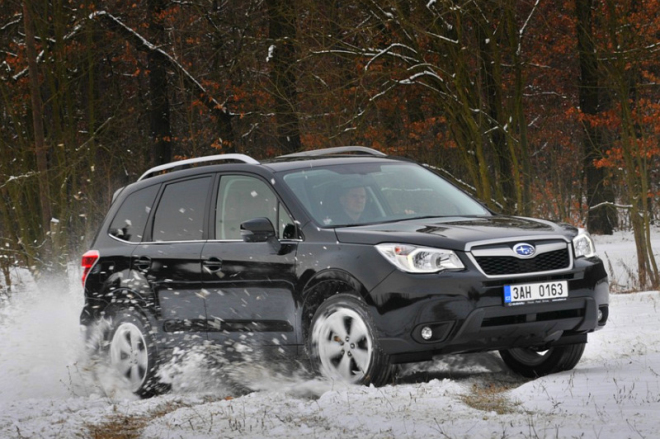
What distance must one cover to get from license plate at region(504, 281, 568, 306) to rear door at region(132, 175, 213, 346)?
2562 mm

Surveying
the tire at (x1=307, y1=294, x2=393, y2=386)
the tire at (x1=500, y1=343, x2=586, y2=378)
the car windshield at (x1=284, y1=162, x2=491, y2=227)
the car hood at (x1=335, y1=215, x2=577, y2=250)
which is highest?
the car windshield at (x1=284, y1=162, x2=491, y2=227)

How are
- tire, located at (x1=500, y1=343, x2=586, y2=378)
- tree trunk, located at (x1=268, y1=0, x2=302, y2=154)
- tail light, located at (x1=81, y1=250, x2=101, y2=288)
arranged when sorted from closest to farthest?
tire, located at (x1=500, y1=343, x2=586, y2=378), tail light, located at (x1=81, y1=250, x2=101, y2=288), tree trunk, located at (x1=268, y1=0, x2=302, y2=154)

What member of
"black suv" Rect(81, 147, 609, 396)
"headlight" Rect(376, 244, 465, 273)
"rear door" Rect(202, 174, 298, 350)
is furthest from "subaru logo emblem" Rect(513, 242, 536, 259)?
"rear door" Rect(202, 174, 298, 350)

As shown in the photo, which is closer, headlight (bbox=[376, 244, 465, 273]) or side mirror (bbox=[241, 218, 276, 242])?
headlight (bbox=[376, 244, 465, 273])

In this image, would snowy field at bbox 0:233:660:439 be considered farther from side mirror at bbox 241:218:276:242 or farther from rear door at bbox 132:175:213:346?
side mirror at bbox 241:218:276:242

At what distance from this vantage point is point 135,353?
8555 mm

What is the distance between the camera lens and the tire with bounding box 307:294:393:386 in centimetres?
666

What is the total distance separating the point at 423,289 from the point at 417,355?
1.49ft

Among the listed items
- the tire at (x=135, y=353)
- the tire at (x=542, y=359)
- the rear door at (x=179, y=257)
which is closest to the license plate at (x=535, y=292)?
the tire at (x=542, y=359)

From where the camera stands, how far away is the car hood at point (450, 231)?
669 cm

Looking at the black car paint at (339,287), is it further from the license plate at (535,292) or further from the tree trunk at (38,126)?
the tree trunk at (38,126)

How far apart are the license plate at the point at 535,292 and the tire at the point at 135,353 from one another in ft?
10.6

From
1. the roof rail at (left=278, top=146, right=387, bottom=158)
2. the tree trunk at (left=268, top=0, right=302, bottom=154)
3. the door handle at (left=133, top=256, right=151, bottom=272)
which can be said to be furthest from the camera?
the tree trunk at (left=268, top=0, right=302, bottom=154)

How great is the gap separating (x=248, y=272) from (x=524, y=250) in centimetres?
209
